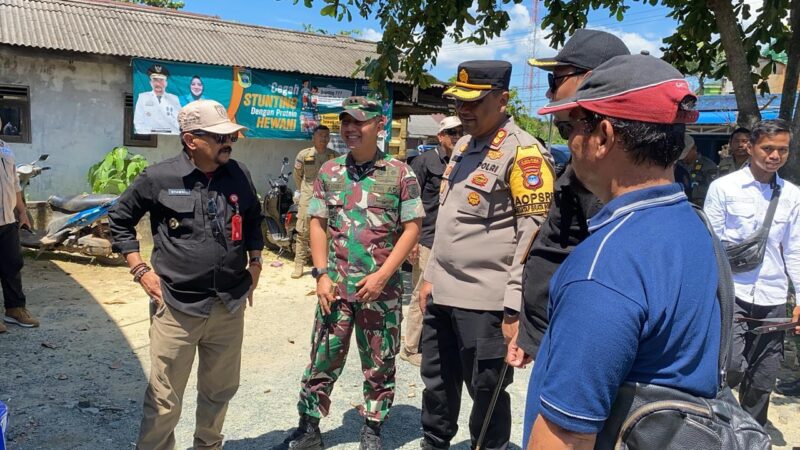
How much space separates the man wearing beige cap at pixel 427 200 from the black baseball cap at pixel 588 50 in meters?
2.82

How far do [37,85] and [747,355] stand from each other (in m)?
9.51

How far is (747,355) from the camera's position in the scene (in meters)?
3.46

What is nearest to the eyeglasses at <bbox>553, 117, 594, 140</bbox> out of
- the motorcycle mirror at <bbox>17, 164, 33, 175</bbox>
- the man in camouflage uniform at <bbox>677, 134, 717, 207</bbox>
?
the man in camouflage uniform at <bbox>677, 134, 717, 207</bbox>

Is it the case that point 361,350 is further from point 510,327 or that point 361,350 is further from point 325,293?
point 510,327

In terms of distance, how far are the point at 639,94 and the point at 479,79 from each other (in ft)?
5.15

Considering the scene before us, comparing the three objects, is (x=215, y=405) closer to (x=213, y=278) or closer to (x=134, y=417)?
(x=213, y=278)

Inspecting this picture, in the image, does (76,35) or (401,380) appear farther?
(76,35)

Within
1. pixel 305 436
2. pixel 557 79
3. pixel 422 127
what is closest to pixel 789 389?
pixel 305 436

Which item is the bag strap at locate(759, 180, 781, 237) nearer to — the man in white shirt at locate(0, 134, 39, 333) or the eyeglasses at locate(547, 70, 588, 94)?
the eyeglasses at locate(547, 70, 588, 94)

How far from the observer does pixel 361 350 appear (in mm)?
3344

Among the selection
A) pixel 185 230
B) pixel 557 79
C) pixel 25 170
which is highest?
pixel 557 79

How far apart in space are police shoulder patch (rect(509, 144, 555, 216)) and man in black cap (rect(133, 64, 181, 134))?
7686mm

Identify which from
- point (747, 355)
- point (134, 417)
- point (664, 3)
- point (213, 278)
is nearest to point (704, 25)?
point (664, 3)

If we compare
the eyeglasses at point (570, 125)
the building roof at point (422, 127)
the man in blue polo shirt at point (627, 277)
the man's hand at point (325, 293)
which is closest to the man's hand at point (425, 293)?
the man's hand at point (325, 293)
